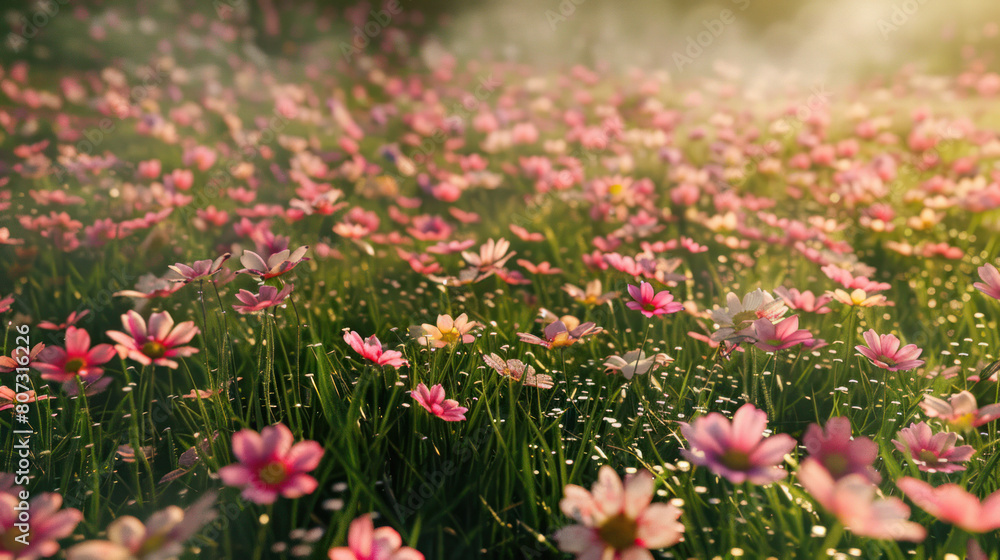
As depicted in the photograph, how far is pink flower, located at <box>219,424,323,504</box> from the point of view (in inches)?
28.7

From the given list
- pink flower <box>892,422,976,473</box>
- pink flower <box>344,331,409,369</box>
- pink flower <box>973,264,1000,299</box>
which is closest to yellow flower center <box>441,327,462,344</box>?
pink flower <box>344,331,409,369</box>

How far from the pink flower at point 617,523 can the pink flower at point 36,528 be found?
0.59 metres

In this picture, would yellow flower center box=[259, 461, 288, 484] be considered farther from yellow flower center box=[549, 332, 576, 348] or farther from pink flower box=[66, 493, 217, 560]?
yellow flower center box=[549, 332, 576, 348]

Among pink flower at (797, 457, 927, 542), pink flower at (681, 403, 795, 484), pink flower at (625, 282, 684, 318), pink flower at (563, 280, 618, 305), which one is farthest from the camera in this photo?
pink flower at (563, 280, 618, 305)

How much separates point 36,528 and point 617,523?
2.28ft

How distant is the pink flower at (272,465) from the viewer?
73 cm

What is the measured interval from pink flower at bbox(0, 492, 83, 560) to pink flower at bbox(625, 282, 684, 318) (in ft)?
3.05

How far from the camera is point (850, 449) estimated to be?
78 cm

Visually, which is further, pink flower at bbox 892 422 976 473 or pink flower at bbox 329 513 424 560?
pink flower at bbox 892 422 976 473

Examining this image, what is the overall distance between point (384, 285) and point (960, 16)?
9.68 meters

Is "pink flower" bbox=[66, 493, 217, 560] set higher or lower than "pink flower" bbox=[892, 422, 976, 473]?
lower

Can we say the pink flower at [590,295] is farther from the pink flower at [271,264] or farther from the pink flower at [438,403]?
the pink flower at [271,264]

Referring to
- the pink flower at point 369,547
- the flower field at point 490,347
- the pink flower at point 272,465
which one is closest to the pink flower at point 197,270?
the flower field at point 490,347

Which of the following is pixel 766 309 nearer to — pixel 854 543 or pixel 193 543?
pixel 854 543
